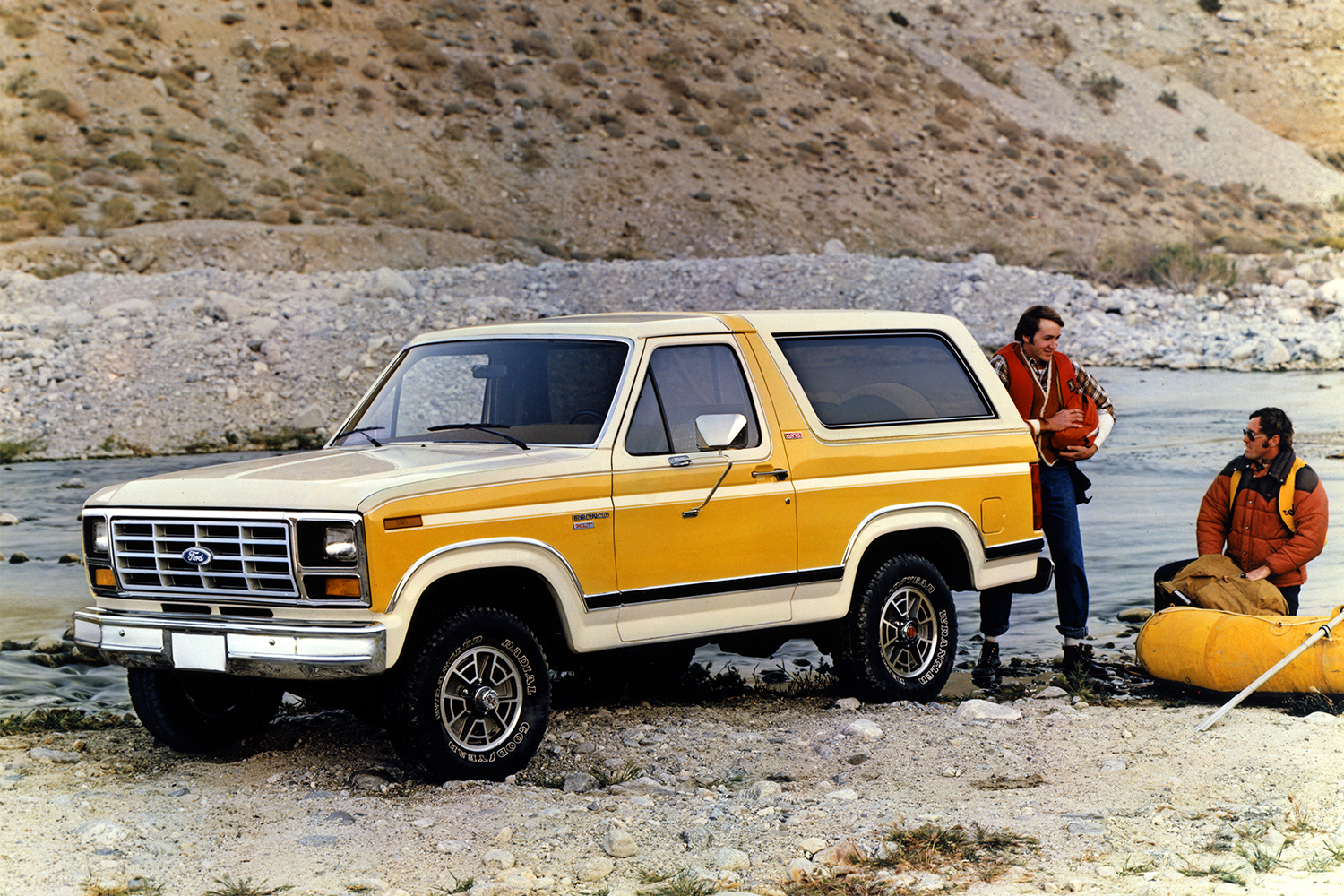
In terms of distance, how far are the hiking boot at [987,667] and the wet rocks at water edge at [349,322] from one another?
56.3ft

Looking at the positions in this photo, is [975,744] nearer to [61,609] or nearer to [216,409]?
[61,609]

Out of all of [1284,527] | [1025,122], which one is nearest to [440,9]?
[1025,122]

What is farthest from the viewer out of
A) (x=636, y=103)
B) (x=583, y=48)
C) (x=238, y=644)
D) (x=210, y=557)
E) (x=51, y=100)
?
(x=583, y=48)

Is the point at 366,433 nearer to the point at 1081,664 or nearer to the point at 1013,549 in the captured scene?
the point at 1013,549

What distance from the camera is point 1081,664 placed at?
909 centimetres

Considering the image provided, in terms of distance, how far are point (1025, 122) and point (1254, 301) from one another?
26.7 m

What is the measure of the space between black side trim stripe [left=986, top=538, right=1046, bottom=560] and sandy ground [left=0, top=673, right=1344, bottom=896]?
2.82 ft

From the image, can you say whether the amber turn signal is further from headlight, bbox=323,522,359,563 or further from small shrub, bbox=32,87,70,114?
small shrub, bbox=32,87,70,114

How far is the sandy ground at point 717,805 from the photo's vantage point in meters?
5.28

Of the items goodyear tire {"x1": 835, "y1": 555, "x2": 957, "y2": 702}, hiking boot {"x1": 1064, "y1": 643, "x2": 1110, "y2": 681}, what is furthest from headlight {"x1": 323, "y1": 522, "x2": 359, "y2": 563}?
hiking boot {"x1": 1064, "y1": 643, "x2": 1110, "y2": 681}

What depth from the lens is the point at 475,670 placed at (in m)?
6.26

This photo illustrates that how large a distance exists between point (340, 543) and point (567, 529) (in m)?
1.04

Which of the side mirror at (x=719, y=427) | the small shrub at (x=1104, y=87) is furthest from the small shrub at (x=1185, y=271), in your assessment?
the side mirror at (x=719, y=427)

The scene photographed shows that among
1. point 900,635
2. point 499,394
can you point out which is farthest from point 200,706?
point 900,635
